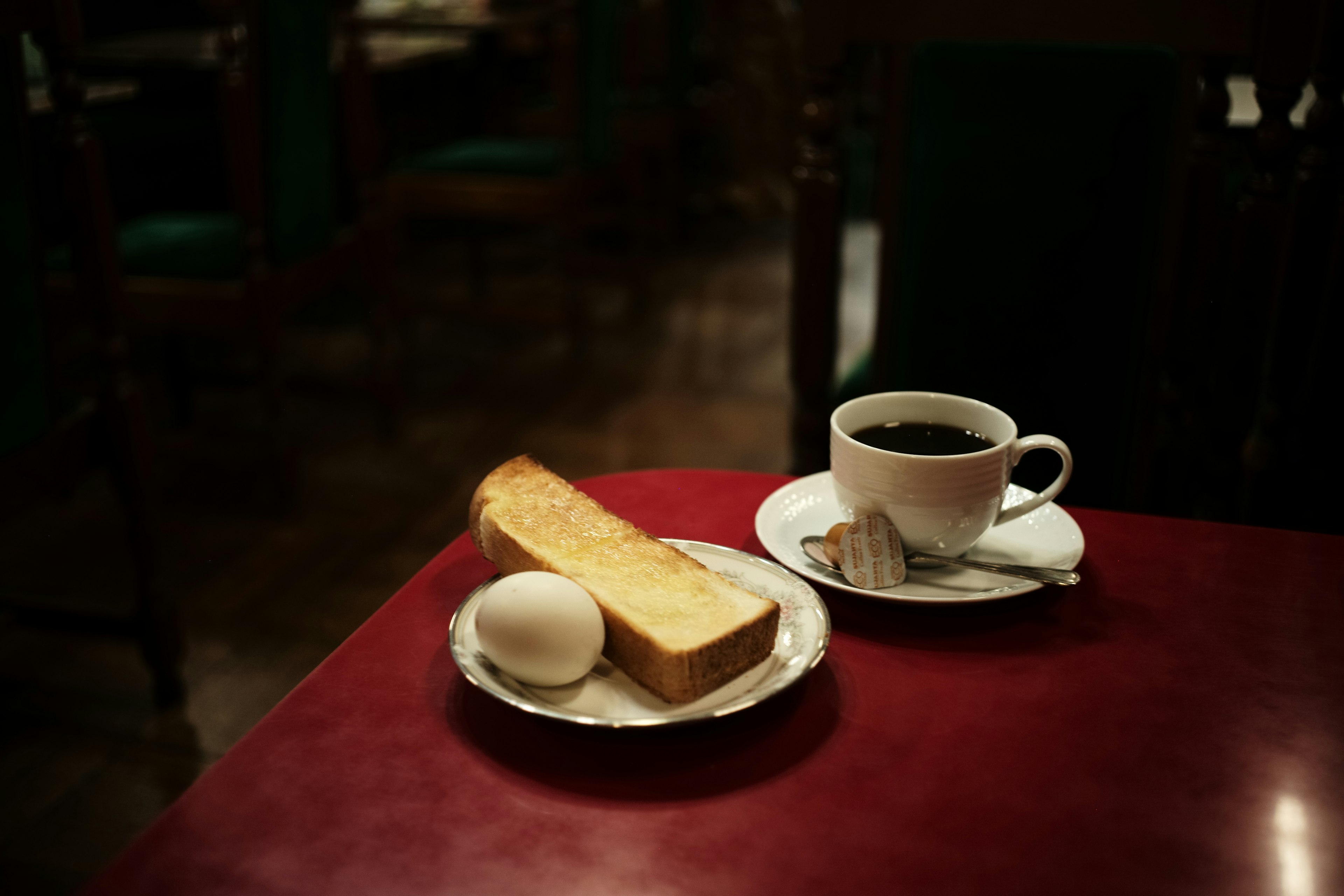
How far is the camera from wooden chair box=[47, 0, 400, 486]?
2.09m

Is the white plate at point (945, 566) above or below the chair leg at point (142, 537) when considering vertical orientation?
above

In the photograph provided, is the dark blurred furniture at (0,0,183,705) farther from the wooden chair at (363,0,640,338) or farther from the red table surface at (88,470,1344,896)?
the wooden chair at (363,0,640,338)

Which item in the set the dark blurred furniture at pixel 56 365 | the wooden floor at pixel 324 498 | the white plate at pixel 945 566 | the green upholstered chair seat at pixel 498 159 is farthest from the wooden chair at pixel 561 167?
the white plate at pixel 945 566

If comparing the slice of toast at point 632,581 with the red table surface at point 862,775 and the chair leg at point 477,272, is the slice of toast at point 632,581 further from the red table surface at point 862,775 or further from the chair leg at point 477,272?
the chair leg at point 477,272

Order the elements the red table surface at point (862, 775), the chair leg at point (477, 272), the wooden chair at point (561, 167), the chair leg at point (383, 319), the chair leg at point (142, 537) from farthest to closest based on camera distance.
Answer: the chair leg at point (477, 272)
the wooden chair at point (561, 167)
the chair leg at point (383, 319)
the chair leg at point (142, 537)
the red table surface at point (862, 775)

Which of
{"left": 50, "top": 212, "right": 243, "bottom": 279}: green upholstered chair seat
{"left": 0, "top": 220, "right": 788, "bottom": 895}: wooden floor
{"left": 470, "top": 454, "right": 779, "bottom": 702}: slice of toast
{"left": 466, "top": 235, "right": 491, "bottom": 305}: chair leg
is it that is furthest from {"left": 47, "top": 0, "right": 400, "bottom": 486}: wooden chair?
{"left": 470, "top": 454, "right": 779, "bottom": 702}: slice of toast

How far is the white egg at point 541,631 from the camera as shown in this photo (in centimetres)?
53

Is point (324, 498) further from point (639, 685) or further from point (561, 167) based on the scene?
point (639, 685)

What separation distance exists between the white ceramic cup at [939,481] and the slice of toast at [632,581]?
122 mm

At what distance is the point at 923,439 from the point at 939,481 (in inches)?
3.4

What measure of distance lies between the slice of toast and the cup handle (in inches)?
8.1

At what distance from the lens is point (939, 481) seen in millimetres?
645

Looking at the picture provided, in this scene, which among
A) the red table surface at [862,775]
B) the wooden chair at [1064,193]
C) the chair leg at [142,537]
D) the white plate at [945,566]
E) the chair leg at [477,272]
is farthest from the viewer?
the chair leg at [477,272]

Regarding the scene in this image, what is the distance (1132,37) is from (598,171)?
2.08 m
